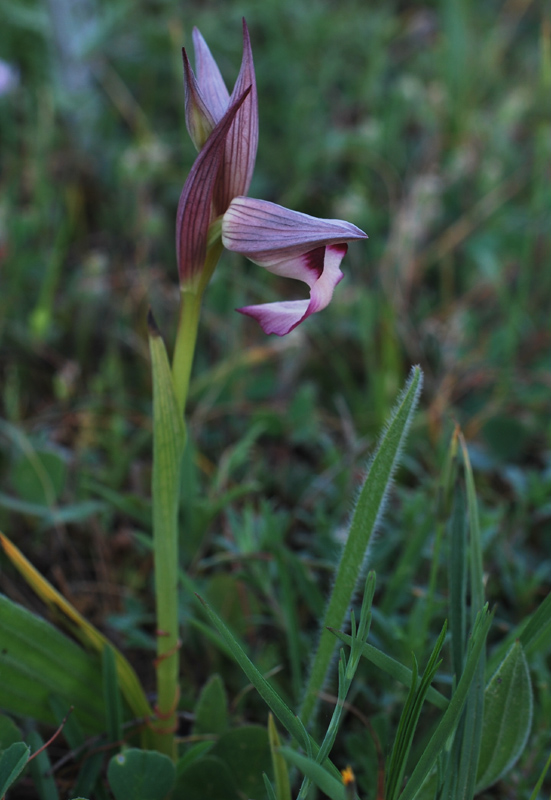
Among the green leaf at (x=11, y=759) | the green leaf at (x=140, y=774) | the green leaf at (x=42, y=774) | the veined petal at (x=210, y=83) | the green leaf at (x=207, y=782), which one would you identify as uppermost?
the veined petal at (x=210, y=83)

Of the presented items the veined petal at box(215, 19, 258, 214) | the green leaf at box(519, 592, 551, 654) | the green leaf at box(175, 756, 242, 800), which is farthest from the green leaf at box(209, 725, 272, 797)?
the veined petal at box(215, 19, 258, 214)

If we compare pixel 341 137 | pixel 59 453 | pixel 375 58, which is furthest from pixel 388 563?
pixel 375 58

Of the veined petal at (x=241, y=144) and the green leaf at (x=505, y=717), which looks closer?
the veined petal at (x=241, y=144)

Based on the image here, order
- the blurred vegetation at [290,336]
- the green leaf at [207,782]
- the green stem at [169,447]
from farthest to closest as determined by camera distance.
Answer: the blurred vegetation at [290,336], the green leaf at [207,782], the green stem at [169,447]

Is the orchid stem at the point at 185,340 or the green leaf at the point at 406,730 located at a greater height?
the orchid stem at the point at 185,340

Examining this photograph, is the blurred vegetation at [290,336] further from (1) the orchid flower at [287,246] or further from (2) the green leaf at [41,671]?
(1) the orchid flower at [287,246]

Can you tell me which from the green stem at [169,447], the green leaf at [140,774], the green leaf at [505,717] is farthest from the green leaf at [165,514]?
the green leaf at [505,717]

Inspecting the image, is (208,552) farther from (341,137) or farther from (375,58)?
(375,58)
